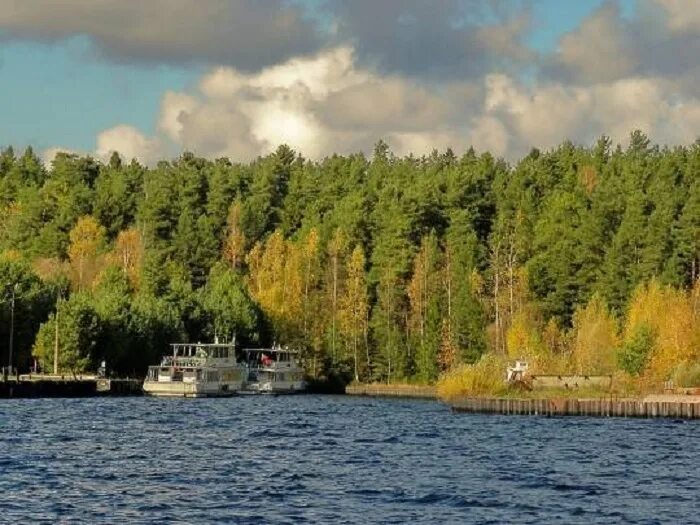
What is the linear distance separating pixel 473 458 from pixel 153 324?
93.8m

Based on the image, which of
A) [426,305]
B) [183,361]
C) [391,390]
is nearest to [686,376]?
[391,390]

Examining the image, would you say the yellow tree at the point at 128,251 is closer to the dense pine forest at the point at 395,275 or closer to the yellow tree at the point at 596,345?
the dense pine forest at the point at 395,275

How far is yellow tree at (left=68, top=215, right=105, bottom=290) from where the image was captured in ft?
612

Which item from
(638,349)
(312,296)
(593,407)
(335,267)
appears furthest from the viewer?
(312,296)

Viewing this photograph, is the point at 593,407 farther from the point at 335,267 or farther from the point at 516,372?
the point at 335,267

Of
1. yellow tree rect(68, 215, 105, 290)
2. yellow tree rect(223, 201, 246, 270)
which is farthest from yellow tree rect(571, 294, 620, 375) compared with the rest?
yellow tree rect(68, 215, 105, 290)

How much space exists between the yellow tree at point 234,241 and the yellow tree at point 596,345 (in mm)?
59627

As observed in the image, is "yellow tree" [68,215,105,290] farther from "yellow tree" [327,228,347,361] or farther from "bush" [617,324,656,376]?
"bush" [617,324,656,376]

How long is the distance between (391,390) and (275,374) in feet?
42.1

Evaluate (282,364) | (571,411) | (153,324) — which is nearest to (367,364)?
(282,364)

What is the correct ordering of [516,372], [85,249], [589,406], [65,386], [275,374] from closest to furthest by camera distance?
[589,406] → [516,372] → [65,386] → [275,374] → [85,249]

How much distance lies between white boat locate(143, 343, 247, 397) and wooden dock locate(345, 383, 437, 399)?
13808 mm

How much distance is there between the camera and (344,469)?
214 feet

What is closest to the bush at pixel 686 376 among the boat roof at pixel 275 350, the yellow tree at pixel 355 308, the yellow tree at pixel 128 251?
the boat roof at pixel 275 350
